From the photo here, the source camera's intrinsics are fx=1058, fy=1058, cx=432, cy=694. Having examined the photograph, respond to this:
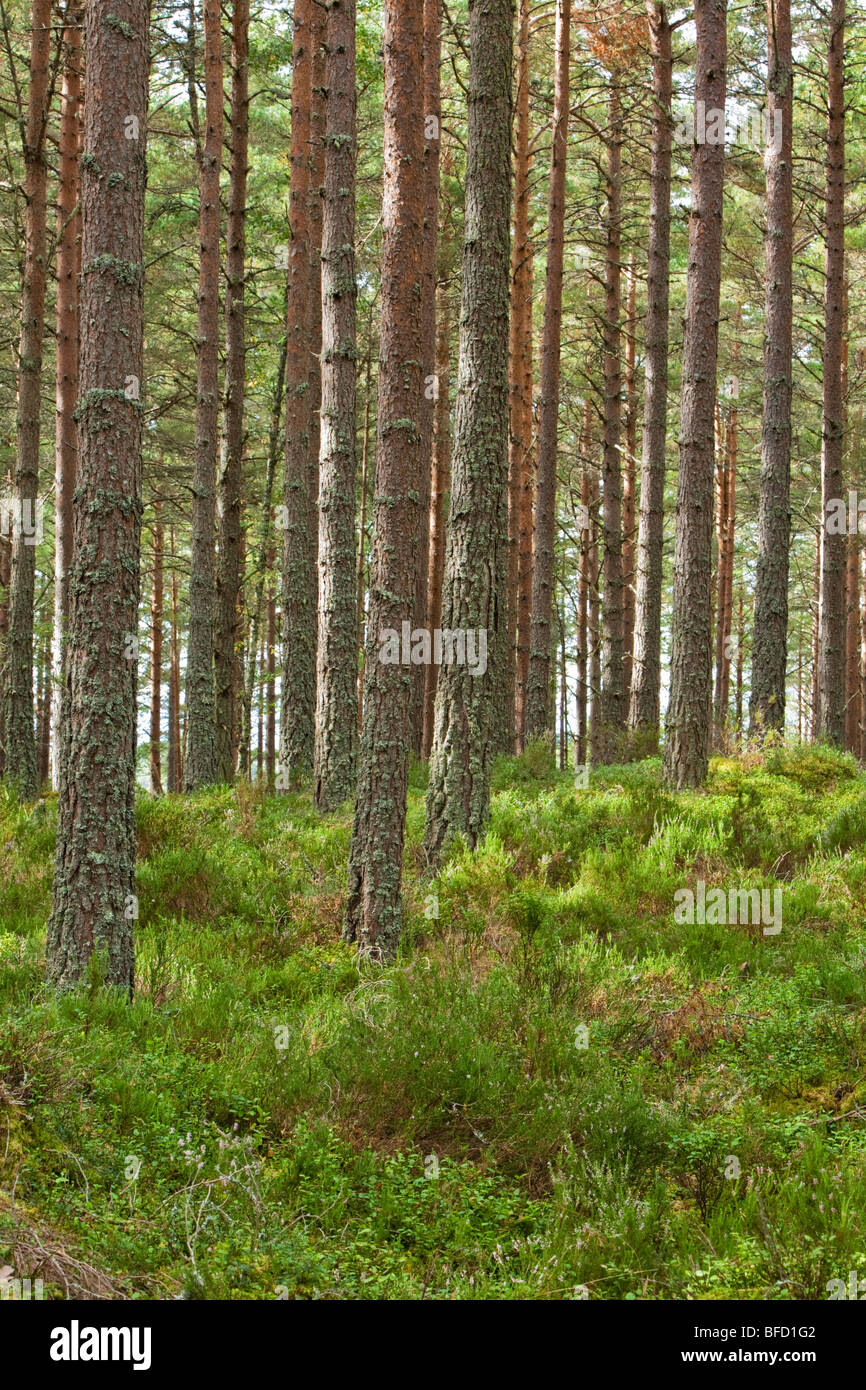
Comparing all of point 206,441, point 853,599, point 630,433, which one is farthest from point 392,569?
point 853,599

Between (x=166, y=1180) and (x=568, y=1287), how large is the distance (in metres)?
1.61

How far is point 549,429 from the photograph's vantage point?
52.7ft

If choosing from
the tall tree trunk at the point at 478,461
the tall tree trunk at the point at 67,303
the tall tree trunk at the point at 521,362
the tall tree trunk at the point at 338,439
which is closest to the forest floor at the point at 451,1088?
the tall tree trunk at the point at 478,461

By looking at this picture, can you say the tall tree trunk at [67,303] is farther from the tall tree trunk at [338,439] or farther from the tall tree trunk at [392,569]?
the tall tree trunk at [392,569]

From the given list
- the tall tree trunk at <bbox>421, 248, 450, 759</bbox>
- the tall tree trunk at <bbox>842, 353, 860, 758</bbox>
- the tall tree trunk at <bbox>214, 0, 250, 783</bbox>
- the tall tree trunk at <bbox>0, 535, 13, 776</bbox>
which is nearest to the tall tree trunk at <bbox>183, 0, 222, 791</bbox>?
the tall tree trunk at <bbox>214, 0, 250, 783</bbox>

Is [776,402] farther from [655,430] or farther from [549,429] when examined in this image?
[549,429]

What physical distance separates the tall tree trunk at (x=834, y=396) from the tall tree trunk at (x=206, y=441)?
915 cm

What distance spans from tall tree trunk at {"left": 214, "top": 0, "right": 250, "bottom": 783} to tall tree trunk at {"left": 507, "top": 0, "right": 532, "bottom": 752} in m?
4.21

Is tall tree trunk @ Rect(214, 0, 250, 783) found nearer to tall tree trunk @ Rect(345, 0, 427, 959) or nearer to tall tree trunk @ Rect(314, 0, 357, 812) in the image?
tall tree trunk @ Rect(314, 0, 357, 812)

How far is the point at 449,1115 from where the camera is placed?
198 inches

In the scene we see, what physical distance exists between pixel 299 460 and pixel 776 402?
264 inches

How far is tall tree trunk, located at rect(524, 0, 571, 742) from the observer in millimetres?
16219

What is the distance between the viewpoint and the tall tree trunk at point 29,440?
13.3 m

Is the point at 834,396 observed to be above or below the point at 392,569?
above
